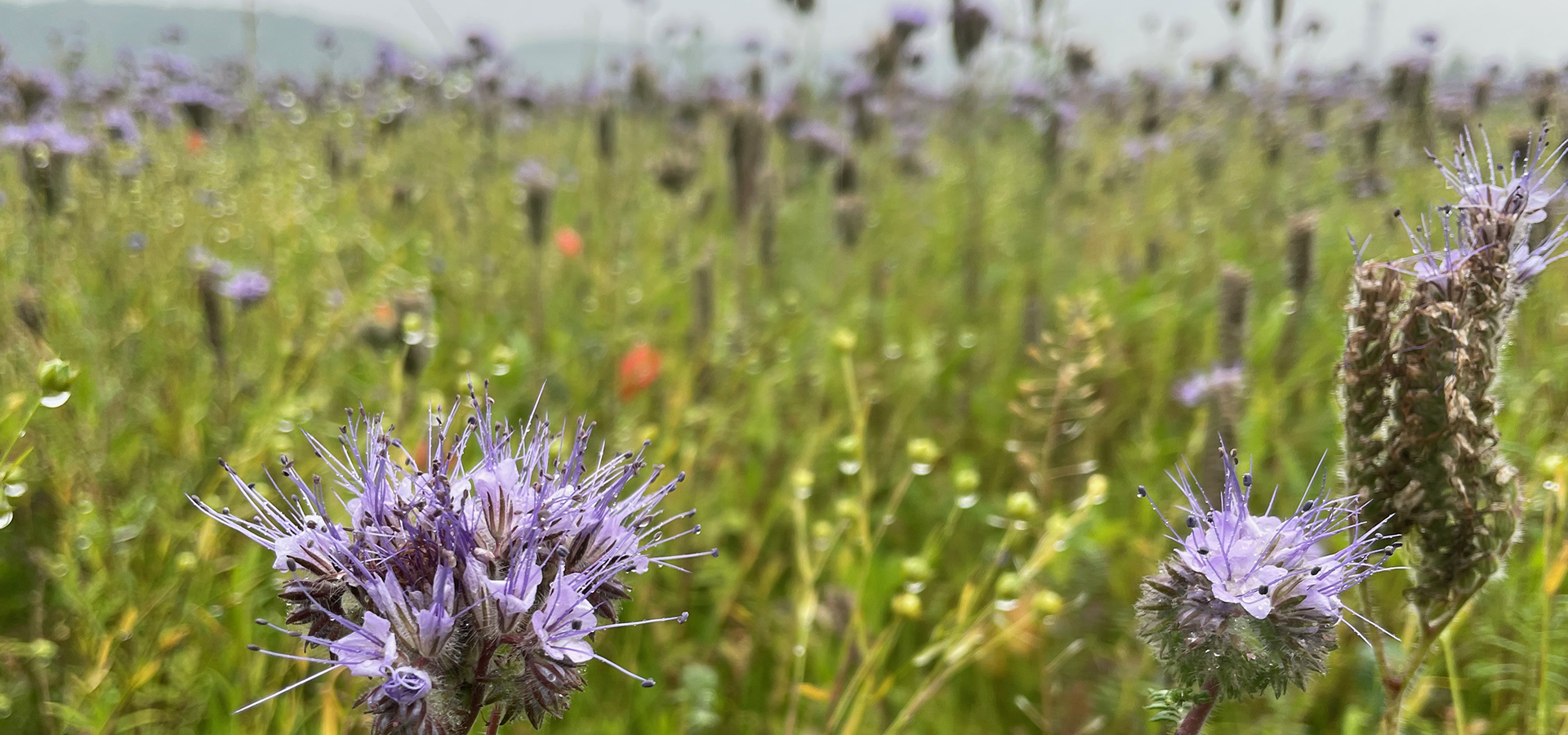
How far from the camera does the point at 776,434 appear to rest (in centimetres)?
289

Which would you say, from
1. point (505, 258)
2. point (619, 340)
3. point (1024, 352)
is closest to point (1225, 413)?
point (1024, 352)

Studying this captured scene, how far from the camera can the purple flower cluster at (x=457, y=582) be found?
0.84 metres

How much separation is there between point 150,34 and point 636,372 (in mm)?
4287

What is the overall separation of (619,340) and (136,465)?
1.43 metres

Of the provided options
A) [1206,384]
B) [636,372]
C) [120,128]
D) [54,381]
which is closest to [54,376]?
[54,381]

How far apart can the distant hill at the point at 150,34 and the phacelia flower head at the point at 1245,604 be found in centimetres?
288

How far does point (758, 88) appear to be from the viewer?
4.54 metres

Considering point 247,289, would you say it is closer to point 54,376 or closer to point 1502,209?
point 54,376

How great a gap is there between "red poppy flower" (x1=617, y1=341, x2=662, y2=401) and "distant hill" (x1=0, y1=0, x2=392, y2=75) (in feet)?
4.77

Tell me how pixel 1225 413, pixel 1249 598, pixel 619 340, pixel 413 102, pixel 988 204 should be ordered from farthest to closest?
pixel 988 204 → pixel 413 102 → pixel 619 340 → pixel 1225 413 → pixel 1249 598

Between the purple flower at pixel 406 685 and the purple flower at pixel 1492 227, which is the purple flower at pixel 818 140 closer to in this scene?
the purple flower at pixel 1492 227

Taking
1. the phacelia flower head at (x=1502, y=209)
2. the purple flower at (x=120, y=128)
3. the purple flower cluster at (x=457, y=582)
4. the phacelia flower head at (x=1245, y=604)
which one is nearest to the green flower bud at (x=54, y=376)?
the purple flower cluster at (x=457, y=582)

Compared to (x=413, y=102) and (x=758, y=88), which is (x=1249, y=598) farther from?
(x=413, y=102)

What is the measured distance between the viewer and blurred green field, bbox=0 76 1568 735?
5.78 feet
